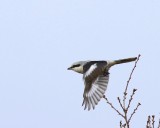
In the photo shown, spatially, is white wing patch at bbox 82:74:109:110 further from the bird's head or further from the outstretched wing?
the bird's head

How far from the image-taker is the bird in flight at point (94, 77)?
206 inches

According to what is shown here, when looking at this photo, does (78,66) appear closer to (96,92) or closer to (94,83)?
(94,83)

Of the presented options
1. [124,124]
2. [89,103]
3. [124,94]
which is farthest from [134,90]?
[89,103]

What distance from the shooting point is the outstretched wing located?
520 centimetres

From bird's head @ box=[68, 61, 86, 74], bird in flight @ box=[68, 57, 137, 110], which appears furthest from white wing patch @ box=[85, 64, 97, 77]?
bird's head @ box=[68, 61, 86, 74]

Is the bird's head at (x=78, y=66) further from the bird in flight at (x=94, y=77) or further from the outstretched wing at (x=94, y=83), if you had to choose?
the outstretched wing at (x=94, y=83)

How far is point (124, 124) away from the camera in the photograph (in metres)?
3.96

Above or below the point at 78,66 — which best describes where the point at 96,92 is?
below

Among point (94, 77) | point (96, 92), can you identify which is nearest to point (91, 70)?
point (94, 77)

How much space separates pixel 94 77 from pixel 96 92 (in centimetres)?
45

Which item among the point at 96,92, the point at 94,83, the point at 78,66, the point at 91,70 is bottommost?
the point at 96,92

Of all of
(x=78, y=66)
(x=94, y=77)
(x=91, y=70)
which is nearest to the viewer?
(x=91, y=70)

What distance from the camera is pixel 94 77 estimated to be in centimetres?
564

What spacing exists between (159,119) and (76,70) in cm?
207
